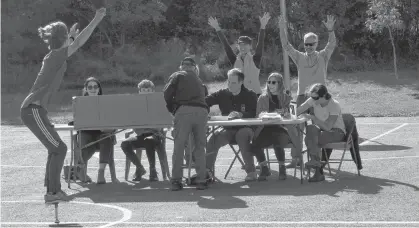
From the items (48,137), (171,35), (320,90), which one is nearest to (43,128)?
(48,137)

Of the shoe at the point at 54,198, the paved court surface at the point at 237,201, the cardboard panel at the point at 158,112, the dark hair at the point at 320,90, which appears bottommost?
the paved court surface at the point at 237,201

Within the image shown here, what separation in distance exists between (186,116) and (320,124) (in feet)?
6.01

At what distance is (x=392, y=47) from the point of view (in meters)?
32.8

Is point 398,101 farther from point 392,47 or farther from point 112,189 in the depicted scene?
point 112,189

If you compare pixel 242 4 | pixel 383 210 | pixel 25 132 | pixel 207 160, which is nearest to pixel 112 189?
pixel 207 160

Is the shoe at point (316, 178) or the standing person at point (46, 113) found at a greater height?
the standing person at point (46, 113)

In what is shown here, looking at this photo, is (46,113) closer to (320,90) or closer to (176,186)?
(176,186)

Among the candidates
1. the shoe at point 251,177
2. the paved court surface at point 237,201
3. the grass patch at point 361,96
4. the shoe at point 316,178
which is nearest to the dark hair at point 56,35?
the paved court surface at point 237,201

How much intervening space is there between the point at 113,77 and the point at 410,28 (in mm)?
10512

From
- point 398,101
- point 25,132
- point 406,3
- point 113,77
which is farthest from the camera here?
point 113,77

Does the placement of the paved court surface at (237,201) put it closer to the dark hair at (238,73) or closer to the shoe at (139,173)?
the shoe at (139,173)

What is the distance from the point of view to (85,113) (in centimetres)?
1194

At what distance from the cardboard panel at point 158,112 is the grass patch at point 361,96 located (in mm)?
12932

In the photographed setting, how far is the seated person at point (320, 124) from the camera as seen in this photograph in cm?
1184
